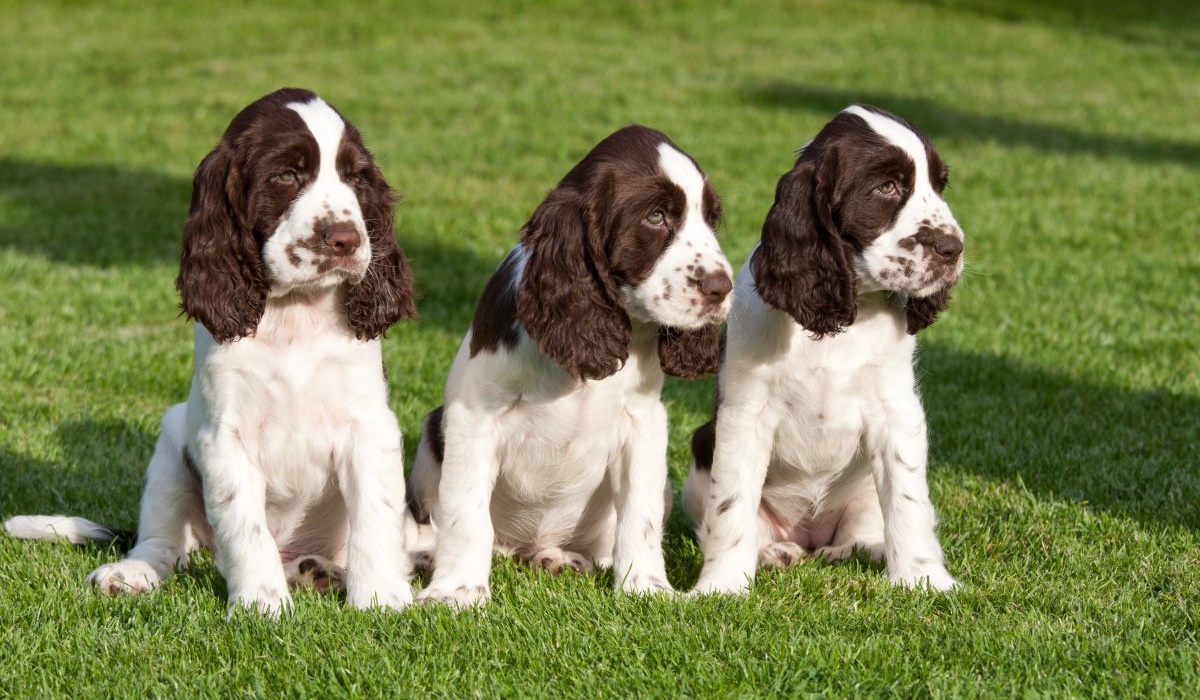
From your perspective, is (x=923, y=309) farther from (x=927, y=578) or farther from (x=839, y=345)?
(x=927, y=578)

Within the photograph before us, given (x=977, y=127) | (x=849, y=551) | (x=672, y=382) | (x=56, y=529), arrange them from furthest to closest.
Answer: (x=977, y=127) → (x=672, y=382) → (x=849, y=551) → (x=56, y=529)

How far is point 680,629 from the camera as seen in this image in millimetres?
4609

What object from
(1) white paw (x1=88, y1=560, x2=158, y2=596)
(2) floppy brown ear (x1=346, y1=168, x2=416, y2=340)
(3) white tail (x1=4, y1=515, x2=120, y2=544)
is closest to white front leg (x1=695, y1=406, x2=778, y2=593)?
(2) floppy brown ear (x1=346, y1=168, x2=416, y2=340)

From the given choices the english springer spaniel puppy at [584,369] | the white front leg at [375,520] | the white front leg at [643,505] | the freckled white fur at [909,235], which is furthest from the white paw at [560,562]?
the freckled white fur at [909,235]

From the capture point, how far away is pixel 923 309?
17.5 ft

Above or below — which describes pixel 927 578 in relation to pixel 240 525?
below

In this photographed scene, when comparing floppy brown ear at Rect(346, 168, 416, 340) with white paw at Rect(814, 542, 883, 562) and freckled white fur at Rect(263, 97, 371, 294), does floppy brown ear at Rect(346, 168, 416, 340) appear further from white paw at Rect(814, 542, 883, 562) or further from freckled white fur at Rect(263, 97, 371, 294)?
white paw at Rect(814, 542, 883, 562)

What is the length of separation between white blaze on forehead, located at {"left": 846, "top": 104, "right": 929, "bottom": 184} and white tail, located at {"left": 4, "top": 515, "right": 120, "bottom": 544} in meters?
3.37

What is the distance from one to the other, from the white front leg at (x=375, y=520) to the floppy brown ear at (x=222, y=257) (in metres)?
0.61

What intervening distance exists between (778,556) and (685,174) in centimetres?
174

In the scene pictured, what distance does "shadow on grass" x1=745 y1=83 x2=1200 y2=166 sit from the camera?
53.8ft

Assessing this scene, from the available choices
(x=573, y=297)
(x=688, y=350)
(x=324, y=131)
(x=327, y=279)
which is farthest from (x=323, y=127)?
(x=688, y=350)

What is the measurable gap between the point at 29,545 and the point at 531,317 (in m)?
2.26

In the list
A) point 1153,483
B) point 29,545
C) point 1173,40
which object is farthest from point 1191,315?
point 1173,40
